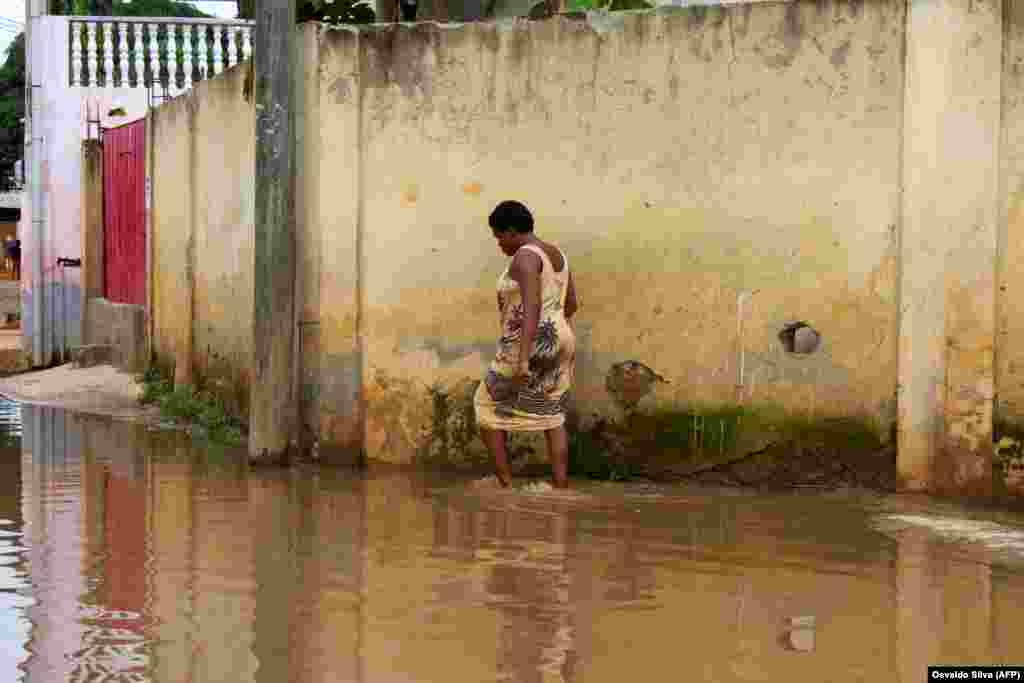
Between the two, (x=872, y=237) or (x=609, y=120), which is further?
(x=609, y=120)

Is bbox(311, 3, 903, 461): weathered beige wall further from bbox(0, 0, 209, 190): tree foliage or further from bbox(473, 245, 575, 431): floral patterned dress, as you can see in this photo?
bbox(0, 0, 209, 190): tree foliage

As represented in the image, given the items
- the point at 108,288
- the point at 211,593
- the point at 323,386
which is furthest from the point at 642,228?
the point at 108,288

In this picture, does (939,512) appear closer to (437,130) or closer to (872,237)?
(872,237)

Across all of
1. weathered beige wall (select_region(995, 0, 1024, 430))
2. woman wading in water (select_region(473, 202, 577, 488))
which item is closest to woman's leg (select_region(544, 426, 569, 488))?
woman wading in water (select_region(473, 202, 577, 488))

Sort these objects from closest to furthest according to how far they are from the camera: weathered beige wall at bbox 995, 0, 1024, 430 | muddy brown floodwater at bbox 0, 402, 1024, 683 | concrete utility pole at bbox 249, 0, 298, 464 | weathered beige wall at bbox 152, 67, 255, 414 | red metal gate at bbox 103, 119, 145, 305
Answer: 1. muddy brown floodwater at bbox 0, 402, 1024, 683
2. weathered beige wall at bbox 995, 0, 1024, 430
3. concrete utility pole at bbox 249, 0, 298, 464
4. weathered beige wall at bbox 152, 67, 255, 414
5. red metal gate at bbox 103, 119, 145, 305

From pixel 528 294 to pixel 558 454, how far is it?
805mm

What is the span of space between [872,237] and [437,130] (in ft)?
7.28

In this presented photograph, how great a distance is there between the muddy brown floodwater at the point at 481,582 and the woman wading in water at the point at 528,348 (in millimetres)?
323

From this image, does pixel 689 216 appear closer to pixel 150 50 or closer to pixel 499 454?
pixel 499 454

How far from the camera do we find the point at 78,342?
16.5 metres

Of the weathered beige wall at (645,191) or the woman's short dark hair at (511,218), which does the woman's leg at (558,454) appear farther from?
the woman's short dark hair at (511,218)

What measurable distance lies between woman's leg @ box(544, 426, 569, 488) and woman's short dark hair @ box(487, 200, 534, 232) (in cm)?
95

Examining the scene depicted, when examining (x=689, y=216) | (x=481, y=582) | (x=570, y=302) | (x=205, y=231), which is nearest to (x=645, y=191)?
(x=689, y=216)

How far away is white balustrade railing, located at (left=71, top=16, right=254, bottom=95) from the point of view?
1625 centimetres
